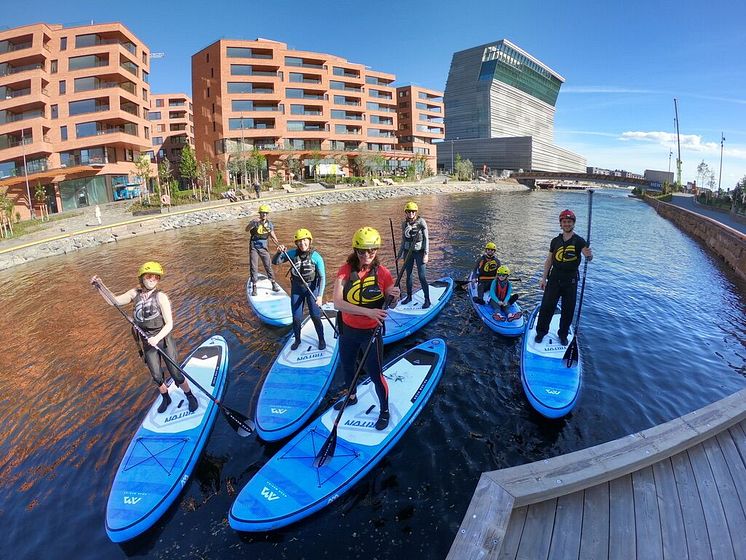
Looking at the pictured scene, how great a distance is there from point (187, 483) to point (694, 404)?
1009cm

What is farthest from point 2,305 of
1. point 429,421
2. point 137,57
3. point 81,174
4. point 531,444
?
point 137,57

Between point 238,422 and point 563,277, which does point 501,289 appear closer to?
point 563,277

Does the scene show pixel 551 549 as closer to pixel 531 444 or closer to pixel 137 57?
pixel 531 444

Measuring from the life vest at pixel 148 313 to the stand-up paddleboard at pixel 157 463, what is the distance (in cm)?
166

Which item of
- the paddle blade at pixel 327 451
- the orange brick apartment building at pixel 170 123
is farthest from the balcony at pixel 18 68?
the paddle blade at pixel 327 451

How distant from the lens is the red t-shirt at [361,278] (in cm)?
535

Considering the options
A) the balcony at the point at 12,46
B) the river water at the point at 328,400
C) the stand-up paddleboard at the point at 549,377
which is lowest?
the river water at the point at 328,400

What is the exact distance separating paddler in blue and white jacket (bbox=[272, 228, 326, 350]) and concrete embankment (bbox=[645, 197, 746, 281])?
20.9 meters

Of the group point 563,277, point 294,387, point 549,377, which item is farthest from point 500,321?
point 294,387

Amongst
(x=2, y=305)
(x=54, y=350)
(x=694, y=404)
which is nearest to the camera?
(x=694, y=404)

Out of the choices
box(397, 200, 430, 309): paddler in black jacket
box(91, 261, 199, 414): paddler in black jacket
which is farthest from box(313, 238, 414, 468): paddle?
box(397, 200, 430, 309): paddler in black jacket

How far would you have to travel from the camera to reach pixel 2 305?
15.9 metres

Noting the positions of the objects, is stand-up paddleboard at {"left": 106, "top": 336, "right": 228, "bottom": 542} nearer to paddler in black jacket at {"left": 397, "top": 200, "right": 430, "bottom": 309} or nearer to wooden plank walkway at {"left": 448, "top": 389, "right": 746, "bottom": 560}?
wooden plank walkway at {"left": 448, "top": 389, "right": 746, "bottom": 560}

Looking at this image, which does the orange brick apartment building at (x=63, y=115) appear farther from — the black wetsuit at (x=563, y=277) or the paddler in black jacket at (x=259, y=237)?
the black wetsuit at (x=563, y=277)
